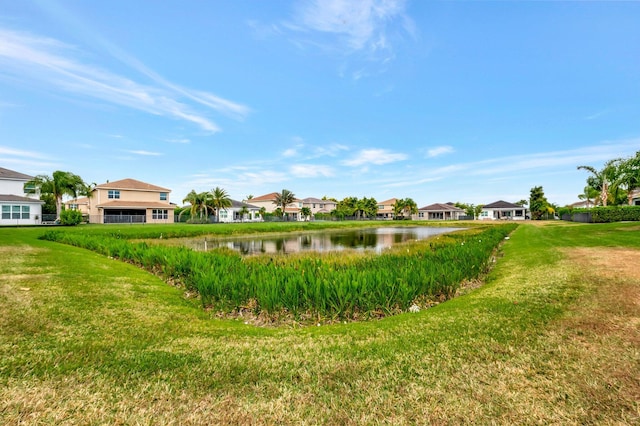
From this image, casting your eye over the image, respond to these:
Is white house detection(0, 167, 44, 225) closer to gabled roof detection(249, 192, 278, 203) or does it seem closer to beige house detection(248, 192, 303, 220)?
beige house detection(248, 192, 303, 220)

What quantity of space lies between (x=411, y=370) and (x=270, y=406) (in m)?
1.52

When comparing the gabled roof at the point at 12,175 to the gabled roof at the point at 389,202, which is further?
the gabled roof at the point at 389,202

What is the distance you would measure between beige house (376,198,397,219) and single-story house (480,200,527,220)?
86.0 ft

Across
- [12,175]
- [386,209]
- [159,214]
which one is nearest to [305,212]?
[386,209]

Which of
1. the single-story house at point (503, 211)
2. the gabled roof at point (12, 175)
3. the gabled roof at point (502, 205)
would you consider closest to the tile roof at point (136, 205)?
the gabled roof at point (12, 175)

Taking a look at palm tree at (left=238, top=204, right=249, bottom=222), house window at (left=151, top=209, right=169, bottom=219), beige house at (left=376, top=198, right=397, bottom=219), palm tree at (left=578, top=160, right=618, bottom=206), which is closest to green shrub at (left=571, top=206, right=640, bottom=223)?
palm tree at (left=578, top=160, right=618, bottom=206)

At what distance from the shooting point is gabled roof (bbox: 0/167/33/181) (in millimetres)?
34856

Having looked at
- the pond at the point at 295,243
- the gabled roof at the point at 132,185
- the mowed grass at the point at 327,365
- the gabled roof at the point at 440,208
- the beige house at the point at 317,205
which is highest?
the gabled roof at the point at 132,185

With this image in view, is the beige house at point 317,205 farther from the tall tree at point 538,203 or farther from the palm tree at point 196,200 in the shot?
the tall tree at point 538,203

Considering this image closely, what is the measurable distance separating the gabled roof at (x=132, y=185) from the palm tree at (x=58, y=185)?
3.53 metres

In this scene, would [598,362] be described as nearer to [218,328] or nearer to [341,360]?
[341,360]

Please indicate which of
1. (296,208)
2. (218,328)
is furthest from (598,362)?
(296,208)

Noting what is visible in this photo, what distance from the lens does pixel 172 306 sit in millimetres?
6086

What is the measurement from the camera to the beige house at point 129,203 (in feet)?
142
